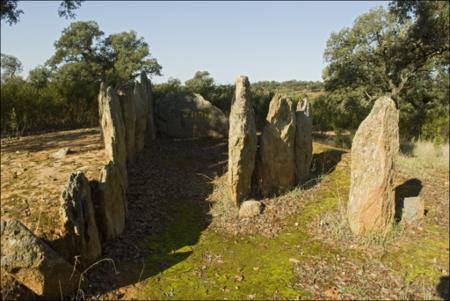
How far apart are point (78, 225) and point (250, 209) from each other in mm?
4449

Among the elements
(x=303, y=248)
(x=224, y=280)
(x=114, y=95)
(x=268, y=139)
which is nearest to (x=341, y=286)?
(x=303, y=248)

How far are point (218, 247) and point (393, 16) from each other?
17755mm

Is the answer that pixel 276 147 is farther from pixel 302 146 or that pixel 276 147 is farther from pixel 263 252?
pixel 263 252

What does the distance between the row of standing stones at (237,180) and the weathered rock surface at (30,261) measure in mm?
15

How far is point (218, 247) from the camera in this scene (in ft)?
28.1

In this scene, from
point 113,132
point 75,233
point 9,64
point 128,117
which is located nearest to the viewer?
point 75,233

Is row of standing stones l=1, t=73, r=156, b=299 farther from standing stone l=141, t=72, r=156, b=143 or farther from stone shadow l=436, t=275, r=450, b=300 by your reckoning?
stone shadow l=436, t=275, r=450, b=300

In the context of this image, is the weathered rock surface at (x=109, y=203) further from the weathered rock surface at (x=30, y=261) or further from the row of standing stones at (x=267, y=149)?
the row of standing stones at (x=267, y=149)

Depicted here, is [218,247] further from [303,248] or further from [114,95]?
[114,95]

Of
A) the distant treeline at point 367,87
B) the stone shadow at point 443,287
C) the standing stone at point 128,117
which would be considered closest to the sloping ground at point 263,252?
the stone shadow at point 443,287

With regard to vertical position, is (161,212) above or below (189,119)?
below

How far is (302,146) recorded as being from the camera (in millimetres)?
11656

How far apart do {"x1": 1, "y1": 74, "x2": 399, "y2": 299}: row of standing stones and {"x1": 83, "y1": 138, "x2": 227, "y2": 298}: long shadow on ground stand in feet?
1.36

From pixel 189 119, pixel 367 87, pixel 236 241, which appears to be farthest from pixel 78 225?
pixel 367 87
